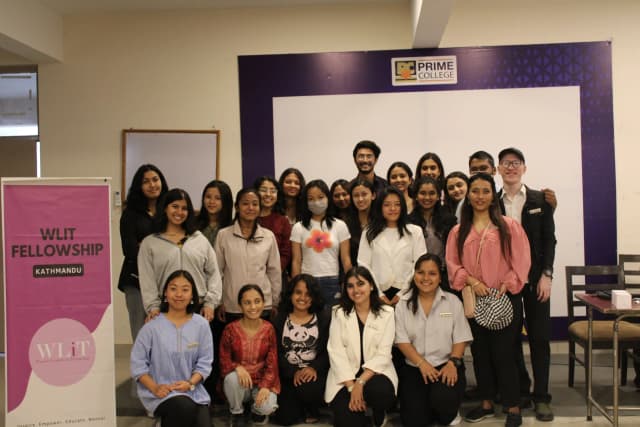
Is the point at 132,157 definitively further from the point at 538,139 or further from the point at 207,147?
the point at 538,139

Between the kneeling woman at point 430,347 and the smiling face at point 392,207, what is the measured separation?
33cm

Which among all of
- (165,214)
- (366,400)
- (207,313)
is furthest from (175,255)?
(366,400)

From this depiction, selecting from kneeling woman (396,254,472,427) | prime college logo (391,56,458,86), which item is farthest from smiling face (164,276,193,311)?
prime college logo (391,56,458,86)

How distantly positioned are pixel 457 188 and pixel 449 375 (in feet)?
3.88

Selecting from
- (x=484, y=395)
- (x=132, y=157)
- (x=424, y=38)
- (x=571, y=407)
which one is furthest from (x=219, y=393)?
(x=424, y=38)

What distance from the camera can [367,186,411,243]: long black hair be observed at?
320 centimetres

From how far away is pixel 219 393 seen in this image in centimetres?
325

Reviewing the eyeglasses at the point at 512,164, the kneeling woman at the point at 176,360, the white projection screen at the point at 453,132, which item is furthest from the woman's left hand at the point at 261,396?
the white projection screen at the point at 453,132

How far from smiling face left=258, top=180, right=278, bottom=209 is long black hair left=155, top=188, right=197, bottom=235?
520 millimetres

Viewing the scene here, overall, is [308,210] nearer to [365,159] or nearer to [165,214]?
[365,159]

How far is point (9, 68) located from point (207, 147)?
2.10 meters

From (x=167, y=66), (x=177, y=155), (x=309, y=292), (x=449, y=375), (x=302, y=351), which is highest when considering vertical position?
(x=167, y=66)

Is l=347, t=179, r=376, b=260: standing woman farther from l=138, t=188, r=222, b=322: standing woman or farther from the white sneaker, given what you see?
the white sneaker

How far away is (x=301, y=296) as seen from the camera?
3.12m
